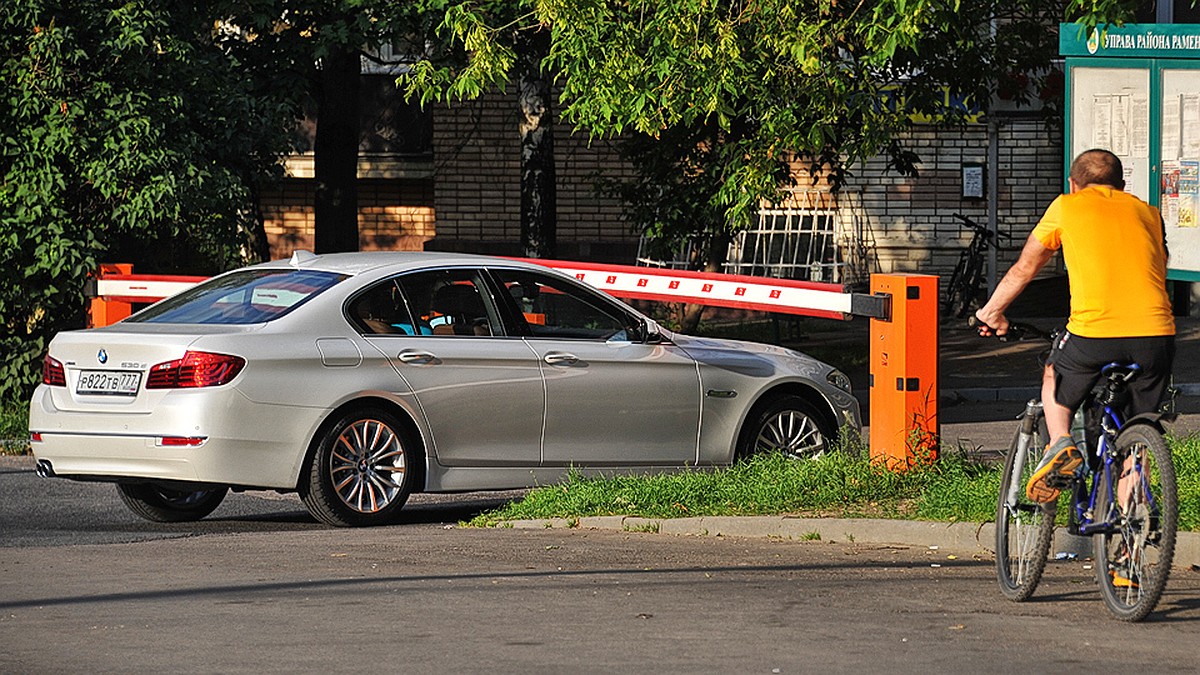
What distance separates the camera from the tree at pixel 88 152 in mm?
16750

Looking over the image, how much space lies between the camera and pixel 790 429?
1191cm

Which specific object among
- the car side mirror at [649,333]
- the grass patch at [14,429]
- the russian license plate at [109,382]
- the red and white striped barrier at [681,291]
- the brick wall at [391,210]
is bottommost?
the grass patch at [14,429]

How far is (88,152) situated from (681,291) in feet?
21.9

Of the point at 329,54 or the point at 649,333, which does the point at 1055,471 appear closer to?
the point at 649,333

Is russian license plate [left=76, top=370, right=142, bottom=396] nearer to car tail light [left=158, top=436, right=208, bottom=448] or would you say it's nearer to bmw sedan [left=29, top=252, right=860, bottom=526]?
bmw sedan [left=29, top=252, right=860, bottom=526]

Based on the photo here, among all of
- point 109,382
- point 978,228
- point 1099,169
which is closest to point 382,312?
point 109,382

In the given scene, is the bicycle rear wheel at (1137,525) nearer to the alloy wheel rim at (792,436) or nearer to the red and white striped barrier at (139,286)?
the alloy wheel rim at (792,436)

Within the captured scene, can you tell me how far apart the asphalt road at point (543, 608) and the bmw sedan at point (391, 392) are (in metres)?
0.49

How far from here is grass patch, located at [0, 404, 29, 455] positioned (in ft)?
51.6

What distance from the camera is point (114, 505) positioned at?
40.3 ft

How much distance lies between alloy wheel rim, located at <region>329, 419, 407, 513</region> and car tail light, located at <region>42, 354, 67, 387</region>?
149 centimetres

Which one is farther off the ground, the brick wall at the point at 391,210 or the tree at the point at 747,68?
the tree at the point at 747,68

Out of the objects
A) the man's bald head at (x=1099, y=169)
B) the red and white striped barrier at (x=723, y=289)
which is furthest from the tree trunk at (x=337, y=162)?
the man's bald head at (x=1099, y=169)

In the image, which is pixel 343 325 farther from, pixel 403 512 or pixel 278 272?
pixel 403 512
